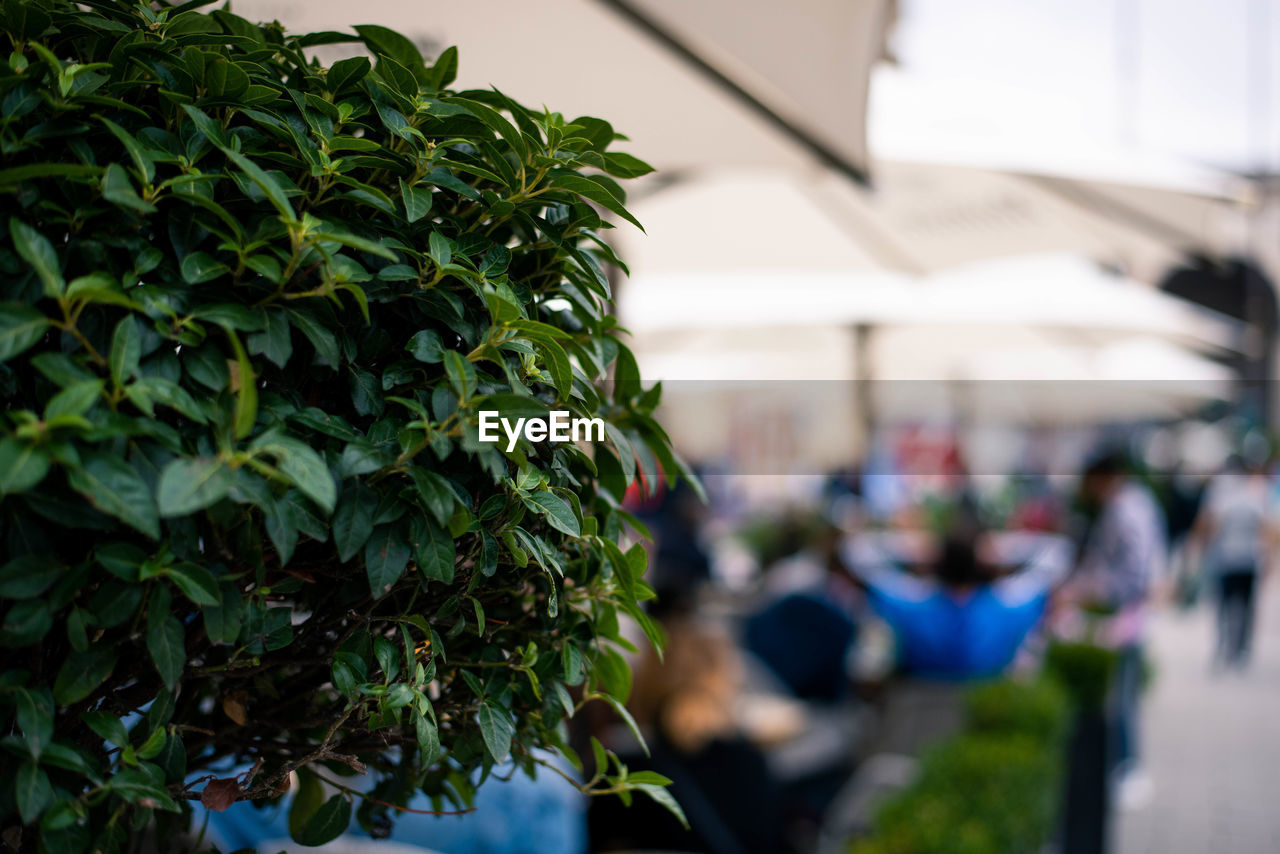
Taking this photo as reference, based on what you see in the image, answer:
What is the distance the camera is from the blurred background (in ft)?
7.40

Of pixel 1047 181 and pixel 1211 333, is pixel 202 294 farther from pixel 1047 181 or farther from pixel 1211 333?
pixel 1211 333

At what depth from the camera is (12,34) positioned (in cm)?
76

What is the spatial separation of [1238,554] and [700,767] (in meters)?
7.52

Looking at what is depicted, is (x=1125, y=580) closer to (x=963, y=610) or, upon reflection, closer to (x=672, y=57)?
(x=963, y=610)

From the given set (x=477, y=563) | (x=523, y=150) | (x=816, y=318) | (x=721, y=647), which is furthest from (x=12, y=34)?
(x=816, y=318)

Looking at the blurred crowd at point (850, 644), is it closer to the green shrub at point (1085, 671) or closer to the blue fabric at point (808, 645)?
the blue fabric at point (808, 645)

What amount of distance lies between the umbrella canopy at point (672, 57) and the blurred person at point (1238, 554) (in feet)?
25.8

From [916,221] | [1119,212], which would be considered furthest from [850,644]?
[1119,212]

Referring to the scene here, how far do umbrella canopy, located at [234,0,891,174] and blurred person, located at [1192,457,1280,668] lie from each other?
7.85m

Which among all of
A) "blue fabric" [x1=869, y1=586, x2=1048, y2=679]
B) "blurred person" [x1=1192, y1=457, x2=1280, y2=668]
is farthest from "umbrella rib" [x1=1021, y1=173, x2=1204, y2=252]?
"blurred person" [x1=1192, y1=457, x2=1280, y2=668]

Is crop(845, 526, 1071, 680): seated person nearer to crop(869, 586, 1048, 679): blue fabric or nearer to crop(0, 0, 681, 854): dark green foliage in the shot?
crop(869, 586, 1048, 679): blue fabric

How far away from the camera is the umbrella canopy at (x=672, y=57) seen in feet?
6.35

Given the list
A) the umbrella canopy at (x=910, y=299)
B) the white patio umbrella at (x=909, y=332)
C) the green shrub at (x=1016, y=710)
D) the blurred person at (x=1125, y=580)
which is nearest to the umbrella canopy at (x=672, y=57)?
the white patio umbrella at (x=909, y=332)

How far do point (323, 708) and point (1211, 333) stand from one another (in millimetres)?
7312
